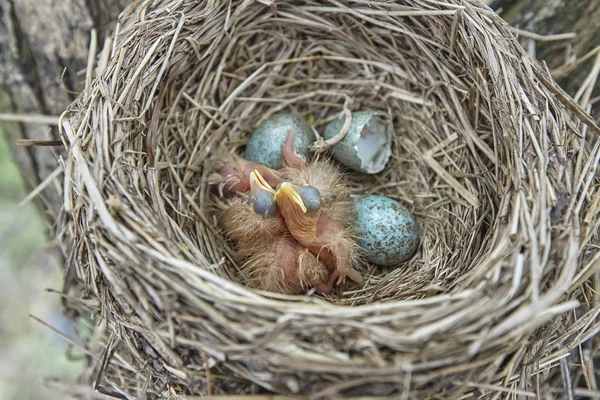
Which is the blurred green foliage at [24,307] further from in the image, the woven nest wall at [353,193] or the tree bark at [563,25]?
the tree bark at [563,25]

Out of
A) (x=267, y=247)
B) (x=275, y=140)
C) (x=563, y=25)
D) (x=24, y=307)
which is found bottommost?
(x=24, y=307)

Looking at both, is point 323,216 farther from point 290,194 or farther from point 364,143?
point 364,143

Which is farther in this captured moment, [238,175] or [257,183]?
[238,175]

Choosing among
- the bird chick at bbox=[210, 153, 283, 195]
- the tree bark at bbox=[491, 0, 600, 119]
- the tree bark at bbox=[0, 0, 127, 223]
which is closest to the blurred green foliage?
the tree bark at bbox=[0, 0, 127, 223]

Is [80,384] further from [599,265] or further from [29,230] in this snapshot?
[599,265]

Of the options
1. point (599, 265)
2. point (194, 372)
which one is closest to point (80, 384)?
point (194, 372)

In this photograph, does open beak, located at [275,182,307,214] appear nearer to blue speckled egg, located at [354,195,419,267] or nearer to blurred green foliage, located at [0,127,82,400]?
blue speckled egg, located at [354,195,419,267]

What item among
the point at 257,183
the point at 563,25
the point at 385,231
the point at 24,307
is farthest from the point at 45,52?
the point at 563,25

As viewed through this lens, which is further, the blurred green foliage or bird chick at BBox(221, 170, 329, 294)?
the blurred green foliage
